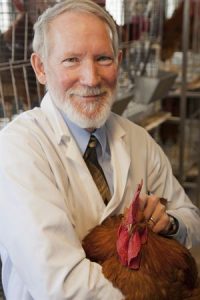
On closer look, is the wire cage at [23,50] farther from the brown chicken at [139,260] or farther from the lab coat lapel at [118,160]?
the brown chicken at [139,260]

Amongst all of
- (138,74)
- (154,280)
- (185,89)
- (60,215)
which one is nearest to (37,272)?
(60,215)

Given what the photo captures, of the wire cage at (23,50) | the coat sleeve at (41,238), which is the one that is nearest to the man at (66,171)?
the coat sleeve at (41,238)

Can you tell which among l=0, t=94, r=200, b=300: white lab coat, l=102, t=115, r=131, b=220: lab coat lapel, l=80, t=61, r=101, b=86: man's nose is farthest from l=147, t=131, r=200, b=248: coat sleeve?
l=80, t=61, r=101, b=86: man's nose

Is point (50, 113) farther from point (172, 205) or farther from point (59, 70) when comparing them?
point (172, 205)

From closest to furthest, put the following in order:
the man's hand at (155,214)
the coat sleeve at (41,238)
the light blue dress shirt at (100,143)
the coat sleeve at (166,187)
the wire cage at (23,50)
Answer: the coat sleeve at (41,238) → the man's hand at (155,214) → the light blue dress shirt at (100,143) → the coat sleeve at (166,187) → the wire cage at (23,50)

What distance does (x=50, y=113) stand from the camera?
3.38 ft

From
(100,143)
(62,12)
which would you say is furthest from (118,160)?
(62,12)

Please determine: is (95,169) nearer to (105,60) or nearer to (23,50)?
(105,60)

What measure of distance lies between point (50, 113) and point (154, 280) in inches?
18.8

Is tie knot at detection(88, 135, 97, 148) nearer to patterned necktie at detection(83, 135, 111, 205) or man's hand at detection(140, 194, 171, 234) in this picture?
patterned necktie at detection(83, 135, 111, 205)

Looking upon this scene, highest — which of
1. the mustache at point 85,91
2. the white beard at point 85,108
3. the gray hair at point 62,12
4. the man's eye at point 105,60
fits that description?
the gray hair at point 62,12

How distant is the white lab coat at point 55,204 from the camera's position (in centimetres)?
82

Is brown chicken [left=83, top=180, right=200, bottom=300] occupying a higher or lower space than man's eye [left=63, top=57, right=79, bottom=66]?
lower

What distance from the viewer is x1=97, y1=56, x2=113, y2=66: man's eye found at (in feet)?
3.20
